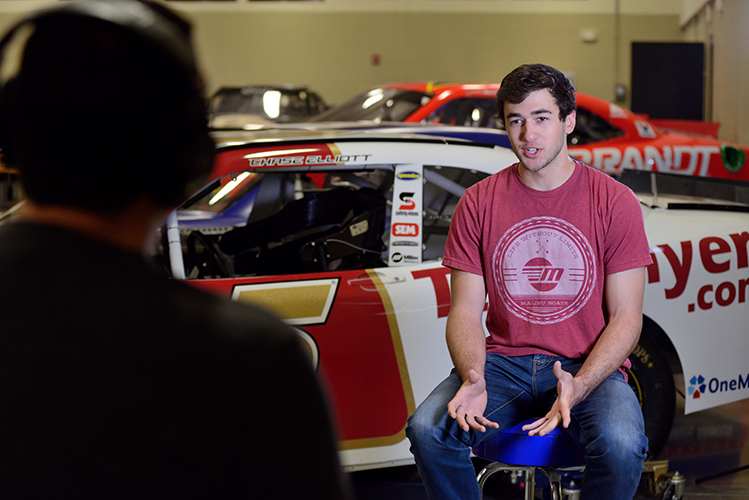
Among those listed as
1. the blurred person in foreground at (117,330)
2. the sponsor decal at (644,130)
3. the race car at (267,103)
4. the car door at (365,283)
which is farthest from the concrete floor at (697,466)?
the race car at (267,103)

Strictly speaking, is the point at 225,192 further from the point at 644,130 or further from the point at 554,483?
the point at 644,130

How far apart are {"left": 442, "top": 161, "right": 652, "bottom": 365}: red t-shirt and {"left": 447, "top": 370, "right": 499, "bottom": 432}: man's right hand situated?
21cm

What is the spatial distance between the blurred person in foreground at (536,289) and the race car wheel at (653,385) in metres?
0.63

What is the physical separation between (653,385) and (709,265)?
483mm

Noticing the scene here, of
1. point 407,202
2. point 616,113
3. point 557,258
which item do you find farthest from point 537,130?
point 616,113

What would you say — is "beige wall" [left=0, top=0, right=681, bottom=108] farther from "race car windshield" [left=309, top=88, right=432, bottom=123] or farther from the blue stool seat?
the blue stool seat

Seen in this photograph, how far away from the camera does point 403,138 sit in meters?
2.90

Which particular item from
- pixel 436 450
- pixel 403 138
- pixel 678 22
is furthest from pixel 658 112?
pixel 436 450

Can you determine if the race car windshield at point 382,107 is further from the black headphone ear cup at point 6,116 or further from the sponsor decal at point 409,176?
the black headphone ear cup at point 6,116

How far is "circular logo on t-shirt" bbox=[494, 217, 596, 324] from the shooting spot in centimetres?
209

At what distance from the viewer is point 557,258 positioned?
2.10 meters

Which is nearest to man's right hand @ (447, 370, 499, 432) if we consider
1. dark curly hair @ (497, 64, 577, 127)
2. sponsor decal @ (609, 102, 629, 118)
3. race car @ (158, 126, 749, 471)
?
race car @ (158, 126, 749, 471)

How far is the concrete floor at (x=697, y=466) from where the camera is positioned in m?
2.90

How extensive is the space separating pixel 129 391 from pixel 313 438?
0.46ft
